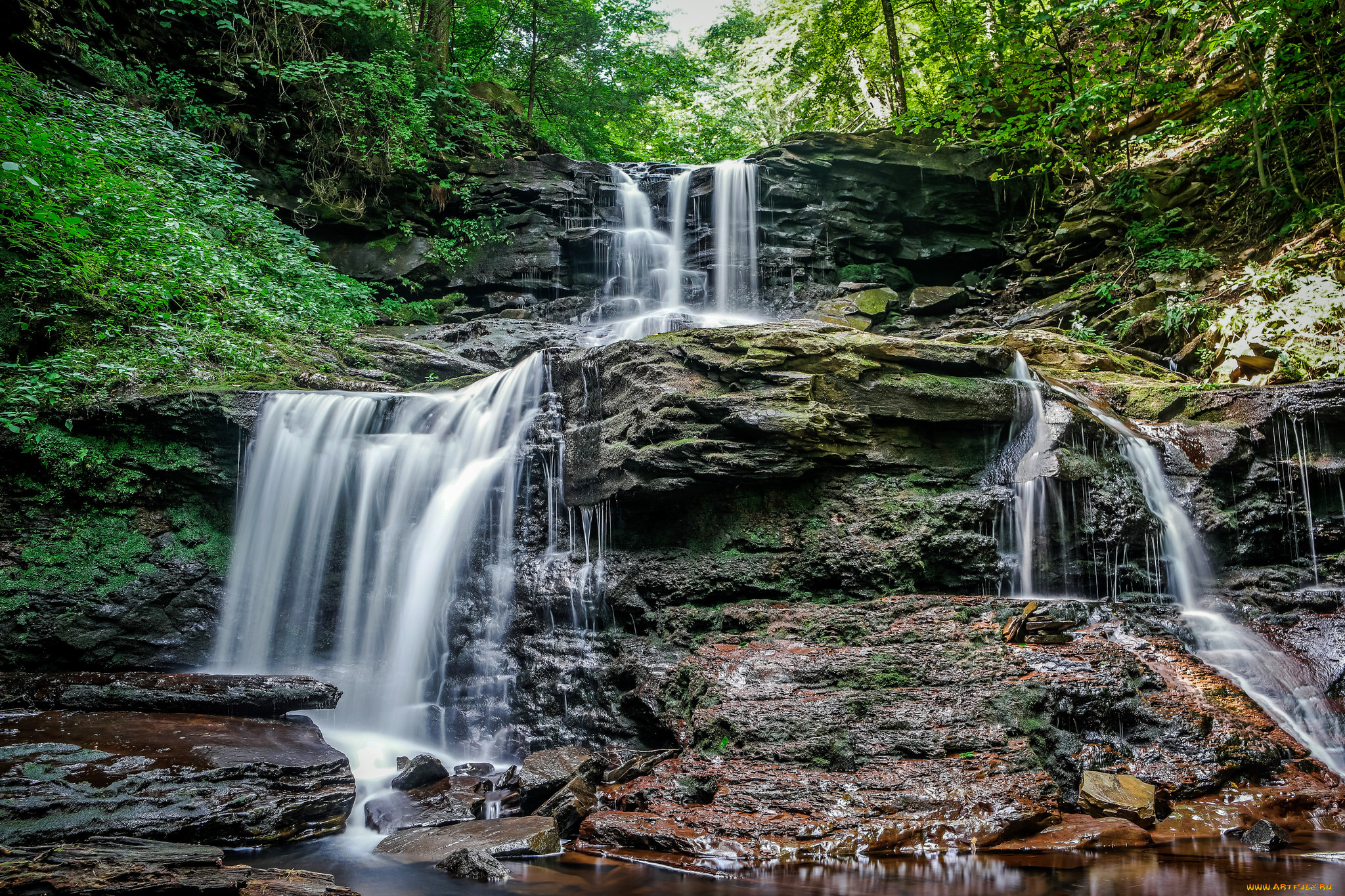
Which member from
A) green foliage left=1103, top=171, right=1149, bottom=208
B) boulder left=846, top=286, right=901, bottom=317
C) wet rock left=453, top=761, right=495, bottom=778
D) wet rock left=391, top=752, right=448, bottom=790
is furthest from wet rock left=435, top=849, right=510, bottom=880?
green foliage left=1103, top=171, right=1149, bottom=208

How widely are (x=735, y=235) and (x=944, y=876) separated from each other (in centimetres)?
1338

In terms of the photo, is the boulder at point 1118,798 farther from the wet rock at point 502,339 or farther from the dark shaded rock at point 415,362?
the wet rock at point 502,339

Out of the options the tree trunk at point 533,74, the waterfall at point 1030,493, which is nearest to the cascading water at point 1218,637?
the waterfall at point 1030,493

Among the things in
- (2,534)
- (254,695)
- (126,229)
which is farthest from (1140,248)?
(2,534)

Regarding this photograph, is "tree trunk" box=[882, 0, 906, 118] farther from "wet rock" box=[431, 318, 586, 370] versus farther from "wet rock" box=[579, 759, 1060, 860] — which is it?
"wet rock" box=[579, 759, 1060, 860]

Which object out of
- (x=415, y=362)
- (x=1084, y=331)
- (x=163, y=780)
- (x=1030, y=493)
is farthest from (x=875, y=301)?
(x=163, y=780)

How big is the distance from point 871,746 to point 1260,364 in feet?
26.7

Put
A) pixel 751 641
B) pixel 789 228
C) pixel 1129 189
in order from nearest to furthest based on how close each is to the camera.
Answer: pixel 751 641
pixel 1129 189
pixel 789 228

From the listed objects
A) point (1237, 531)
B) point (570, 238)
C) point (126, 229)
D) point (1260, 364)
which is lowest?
point (1237, 531)

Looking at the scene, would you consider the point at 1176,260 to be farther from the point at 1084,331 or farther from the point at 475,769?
the point at 475,769

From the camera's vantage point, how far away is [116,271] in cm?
866

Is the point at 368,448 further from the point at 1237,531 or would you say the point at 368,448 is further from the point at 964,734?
the point at 1237,531

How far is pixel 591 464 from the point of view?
24.3 ft

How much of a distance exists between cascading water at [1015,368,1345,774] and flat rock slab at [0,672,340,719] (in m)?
7.54
